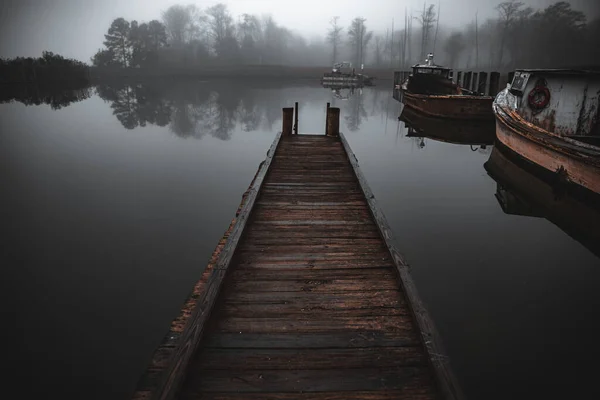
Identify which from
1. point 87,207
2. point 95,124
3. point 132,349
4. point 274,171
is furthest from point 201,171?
point 95,124

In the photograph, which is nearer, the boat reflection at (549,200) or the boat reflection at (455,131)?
the boat reflection at (549,200)

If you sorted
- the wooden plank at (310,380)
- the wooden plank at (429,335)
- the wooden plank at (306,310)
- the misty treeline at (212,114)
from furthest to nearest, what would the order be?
1. the misty treeline at (212,114)
2. the wooden plank at (306,310)
3. the wooden plank at (310,380)
4. the wooden plank at (429,335)

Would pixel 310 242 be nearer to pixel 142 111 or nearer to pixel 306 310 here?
pixel 306 310

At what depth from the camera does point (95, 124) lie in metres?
22.6

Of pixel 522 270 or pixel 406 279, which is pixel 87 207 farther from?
pixel 522 270

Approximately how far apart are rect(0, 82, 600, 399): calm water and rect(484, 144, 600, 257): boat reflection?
0.32 metres

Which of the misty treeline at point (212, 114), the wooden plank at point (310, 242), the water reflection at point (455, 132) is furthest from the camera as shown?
the misty treeline at point (212, 114)

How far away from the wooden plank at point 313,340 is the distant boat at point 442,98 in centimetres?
1949

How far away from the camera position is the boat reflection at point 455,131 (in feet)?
60.1

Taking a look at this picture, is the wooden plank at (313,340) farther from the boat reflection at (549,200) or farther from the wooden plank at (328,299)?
the boat reflection at (549,200)

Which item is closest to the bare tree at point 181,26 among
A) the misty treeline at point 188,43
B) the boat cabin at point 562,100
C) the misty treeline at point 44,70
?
the misty treeline at point 188,43

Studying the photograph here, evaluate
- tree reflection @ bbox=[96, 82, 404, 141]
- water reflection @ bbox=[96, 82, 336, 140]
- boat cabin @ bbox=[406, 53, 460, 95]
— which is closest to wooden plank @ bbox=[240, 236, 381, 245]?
tree reflection @ bbox=[96, 82, 404, 141]

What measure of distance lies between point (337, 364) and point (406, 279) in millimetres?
1361

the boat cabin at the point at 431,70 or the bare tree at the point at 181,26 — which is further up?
the bare tree at the point at 181,26
